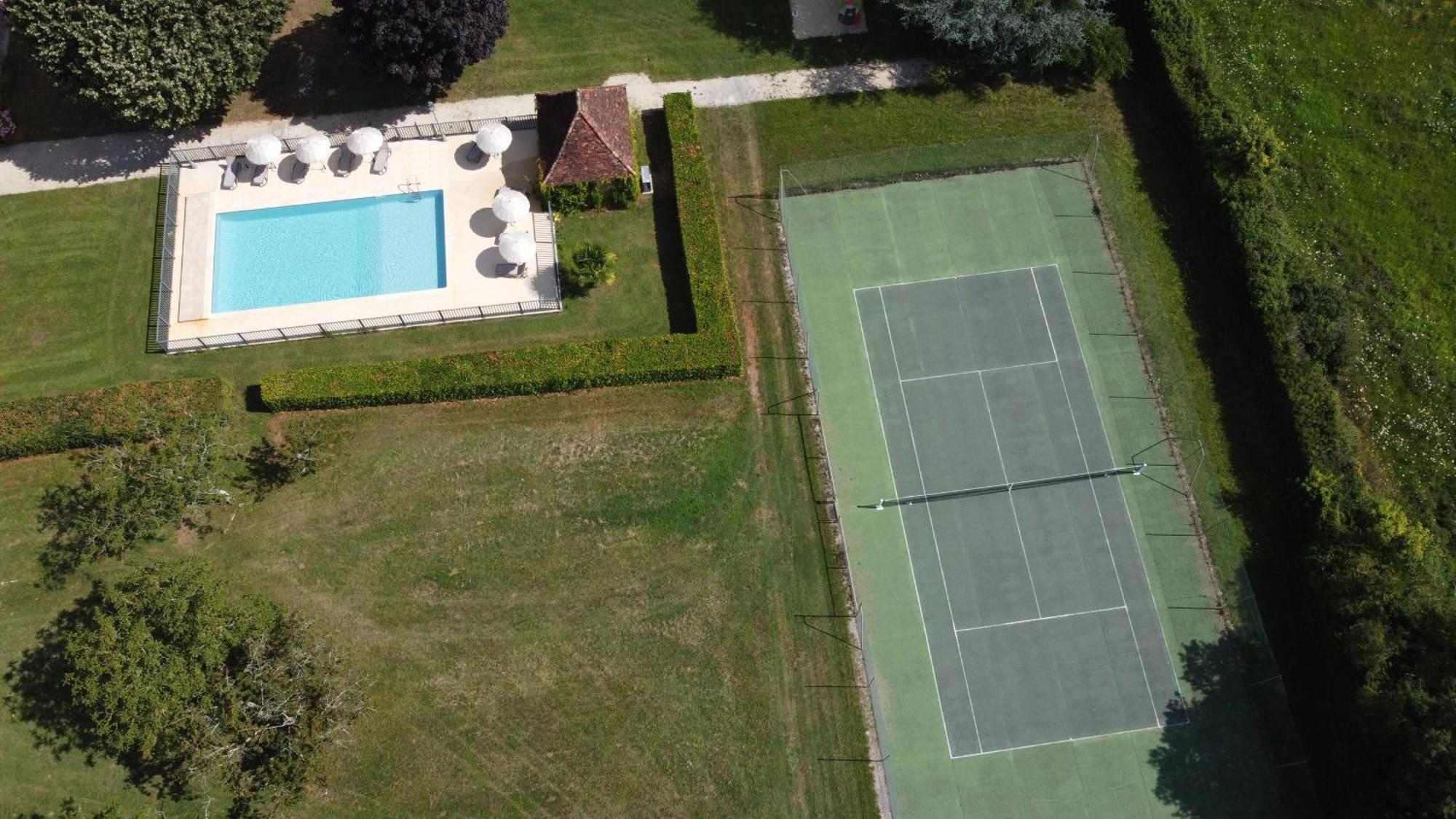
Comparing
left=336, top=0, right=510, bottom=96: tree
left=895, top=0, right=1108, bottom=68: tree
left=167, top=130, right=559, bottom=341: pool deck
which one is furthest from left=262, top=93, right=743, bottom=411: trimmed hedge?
left=895, top=0, right=1108, bottom=68: tree

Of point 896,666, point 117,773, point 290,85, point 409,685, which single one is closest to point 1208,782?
point 896,666

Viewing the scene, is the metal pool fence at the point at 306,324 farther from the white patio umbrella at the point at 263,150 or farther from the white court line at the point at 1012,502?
the white court line at the point at 1012,502

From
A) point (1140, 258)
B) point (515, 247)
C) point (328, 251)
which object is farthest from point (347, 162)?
point (1140, 258)

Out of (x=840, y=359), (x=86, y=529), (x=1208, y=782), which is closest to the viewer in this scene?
(x=1208, y=782)

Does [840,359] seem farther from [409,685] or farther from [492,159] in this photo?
[409,685]

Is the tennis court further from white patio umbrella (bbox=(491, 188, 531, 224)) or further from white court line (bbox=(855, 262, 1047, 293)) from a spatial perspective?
white patio umbrella (bbox=(491, 188, 531, 224))

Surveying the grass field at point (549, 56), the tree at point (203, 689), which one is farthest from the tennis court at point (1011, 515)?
the tree at point (203, 689)

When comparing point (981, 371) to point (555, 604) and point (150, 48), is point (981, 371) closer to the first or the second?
point (555, 604)
